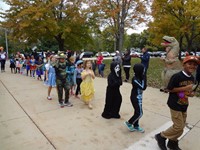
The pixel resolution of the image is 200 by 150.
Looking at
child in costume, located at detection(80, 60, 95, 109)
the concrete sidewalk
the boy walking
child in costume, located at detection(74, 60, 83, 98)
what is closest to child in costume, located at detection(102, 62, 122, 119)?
the concrete sidewalk

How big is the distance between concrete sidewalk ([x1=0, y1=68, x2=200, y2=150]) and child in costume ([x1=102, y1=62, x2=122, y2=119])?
19 centimetres

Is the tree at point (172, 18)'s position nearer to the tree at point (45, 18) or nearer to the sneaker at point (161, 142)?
the tree at point (45, 18)

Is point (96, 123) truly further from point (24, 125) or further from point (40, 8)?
point (40, 8)

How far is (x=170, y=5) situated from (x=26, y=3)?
42.5ft

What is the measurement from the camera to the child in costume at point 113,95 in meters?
4.34

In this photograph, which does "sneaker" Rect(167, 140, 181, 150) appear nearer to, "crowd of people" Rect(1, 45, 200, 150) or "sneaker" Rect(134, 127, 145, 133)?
"crowd of people" Rect(1, 45, 200, 150)

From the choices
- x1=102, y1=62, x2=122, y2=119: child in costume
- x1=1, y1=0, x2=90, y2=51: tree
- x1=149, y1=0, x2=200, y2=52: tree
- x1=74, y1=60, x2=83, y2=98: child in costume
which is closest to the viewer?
x1=102, y1=62, x2=122, y2=119: child in costume

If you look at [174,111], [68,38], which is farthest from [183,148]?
[68,38]

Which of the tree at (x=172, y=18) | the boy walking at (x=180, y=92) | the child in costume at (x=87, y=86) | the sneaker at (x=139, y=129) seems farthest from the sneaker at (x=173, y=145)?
the tree at (x=172, y=18)

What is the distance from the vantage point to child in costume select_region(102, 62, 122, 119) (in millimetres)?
4336

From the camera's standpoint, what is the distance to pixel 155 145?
3.31 meters

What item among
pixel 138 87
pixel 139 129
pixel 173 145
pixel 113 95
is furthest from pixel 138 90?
pixel 173 145

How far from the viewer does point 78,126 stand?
407cm

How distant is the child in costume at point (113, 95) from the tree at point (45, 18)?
45.6 feet
